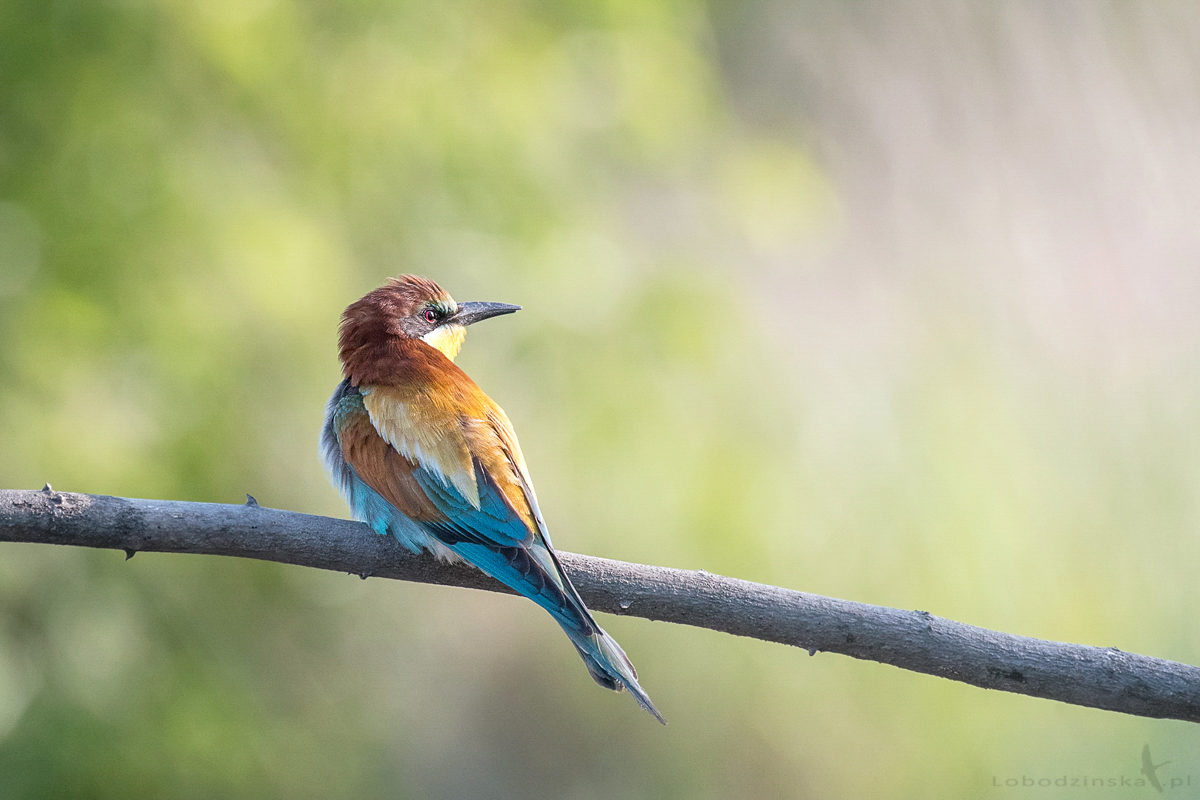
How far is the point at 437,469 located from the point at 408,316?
602 millimetres

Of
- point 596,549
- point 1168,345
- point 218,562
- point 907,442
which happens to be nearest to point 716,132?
point 907,442

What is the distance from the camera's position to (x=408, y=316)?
254 centimetres

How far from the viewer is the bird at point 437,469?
1.81 m

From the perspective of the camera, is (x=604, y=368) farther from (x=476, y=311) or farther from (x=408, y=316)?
(x=408, y=316)

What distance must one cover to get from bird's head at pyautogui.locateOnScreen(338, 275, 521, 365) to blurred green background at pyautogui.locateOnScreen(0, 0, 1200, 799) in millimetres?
752

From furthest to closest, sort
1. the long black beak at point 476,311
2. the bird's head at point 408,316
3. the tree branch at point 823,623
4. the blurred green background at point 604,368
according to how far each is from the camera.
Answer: the blurred green background at point 604,368
the long black beak at point 476,311
the bird's head at point 408,316
the tree branch at point 823,623

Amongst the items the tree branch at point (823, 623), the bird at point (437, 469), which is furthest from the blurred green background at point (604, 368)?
the tree branch at point (823, 623)

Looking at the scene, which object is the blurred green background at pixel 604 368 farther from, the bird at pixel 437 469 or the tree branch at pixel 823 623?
the tree branch at pixel 823 623

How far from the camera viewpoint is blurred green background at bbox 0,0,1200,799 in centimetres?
315

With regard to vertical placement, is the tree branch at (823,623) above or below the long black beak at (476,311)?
below

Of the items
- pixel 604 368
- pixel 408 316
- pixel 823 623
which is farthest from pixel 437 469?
pixel 604 368

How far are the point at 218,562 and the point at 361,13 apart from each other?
175 centimetres

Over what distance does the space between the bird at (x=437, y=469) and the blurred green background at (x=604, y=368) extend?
990 millimetres

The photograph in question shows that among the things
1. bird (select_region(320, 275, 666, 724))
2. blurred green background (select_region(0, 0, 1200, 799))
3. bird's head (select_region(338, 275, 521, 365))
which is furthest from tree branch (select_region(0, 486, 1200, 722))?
blurred green background (select_region(0, 0, 1200, 799))
